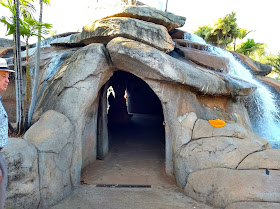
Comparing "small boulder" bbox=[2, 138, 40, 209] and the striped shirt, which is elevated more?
the striped shirt

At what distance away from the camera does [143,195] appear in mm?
4273

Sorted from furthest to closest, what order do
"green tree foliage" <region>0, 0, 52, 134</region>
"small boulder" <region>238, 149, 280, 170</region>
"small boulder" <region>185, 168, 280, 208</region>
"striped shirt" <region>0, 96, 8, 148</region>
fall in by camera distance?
"green tree foliage" <region>0, 0, 52, 134</region>, "small boulder" <region>238, 149, 280, 170</region>, "small boulder" <region>185, 168, 280, 208</region>, "striped shirt" <region>0, 96, 8, 148</region>

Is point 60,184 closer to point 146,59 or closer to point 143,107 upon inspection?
point 146,59

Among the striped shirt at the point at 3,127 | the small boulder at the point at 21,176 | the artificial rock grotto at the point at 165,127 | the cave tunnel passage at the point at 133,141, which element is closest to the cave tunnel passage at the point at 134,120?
the cave tunnel passage at the point at 133,141

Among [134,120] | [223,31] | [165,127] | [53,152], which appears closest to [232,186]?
[165,127]

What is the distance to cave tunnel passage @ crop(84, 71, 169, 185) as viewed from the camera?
5355 mm

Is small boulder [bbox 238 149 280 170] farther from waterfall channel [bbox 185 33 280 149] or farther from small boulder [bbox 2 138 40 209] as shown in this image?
waterfall channel [bbox 185 33 280 149]

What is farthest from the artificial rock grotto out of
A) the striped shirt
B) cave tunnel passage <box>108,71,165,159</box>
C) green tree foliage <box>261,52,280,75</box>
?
green tree foliage <box>261,52,280,75</box>

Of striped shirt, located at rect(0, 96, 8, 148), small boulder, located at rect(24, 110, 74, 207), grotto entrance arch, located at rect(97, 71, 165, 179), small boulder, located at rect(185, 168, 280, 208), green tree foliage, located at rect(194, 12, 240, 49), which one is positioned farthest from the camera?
green tree foliage, located at rect(194, 12, 240, 49)

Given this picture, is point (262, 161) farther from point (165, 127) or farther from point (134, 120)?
point (134, 120)

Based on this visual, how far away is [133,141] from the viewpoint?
808 centimetres

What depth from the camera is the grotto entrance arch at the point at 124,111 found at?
6480 millimetres

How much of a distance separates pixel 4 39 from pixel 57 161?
893cm

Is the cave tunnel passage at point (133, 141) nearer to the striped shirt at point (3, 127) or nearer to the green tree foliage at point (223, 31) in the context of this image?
the striped shirt at point (3, 127)
